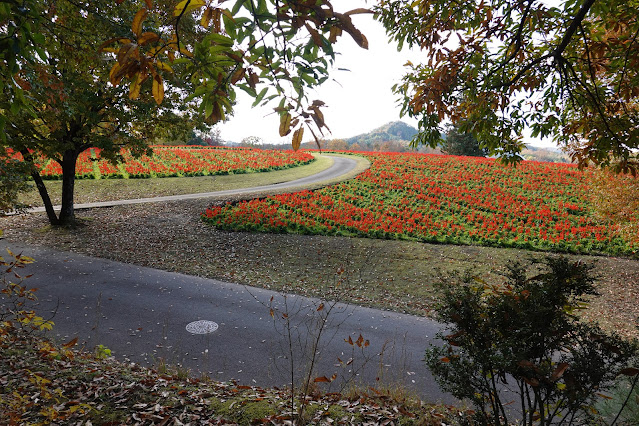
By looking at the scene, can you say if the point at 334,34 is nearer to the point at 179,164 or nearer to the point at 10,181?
the point at 10,181

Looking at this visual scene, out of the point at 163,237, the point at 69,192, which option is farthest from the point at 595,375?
the point at 69,192

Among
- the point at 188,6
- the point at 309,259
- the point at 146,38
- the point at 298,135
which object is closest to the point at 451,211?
the point at 309,259

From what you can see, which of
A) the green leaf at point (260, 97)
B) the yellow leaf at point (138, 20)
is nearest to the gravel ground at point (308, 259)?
the green leaf at point (260, 97)

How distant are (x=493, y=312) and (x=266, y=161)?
2615 cm

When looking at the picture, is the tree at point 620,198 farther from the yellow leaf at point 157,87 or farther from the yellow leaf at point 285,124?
the yellow leaf at point 157,87

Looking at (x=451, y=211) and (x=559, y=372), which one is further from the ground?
(x=559, y=372)

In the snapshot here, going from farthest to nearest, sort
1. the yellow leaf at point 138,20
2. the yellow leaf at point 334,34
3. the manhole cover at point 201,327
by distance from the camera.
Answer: the manhole cover at point 201,327, the yellow leaf at point 334,34, the yellow leaf at point 138,20

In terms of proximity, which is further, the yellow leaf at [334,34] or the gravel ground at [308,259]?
the gravel ground at [308,259]

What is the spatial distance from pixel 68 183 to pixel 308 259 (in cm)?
896

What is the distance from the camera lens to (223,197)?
666 inches

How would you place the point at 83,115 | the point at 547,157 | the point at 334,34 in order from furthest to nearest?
the point at 547,157 < the point at 83,115 < the point at 334,34

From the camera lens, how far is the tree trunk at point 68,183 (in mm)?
11570

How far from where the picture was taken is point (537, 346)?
8.67 feet

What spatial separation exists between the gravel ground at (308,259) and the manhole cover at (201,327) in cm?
214
